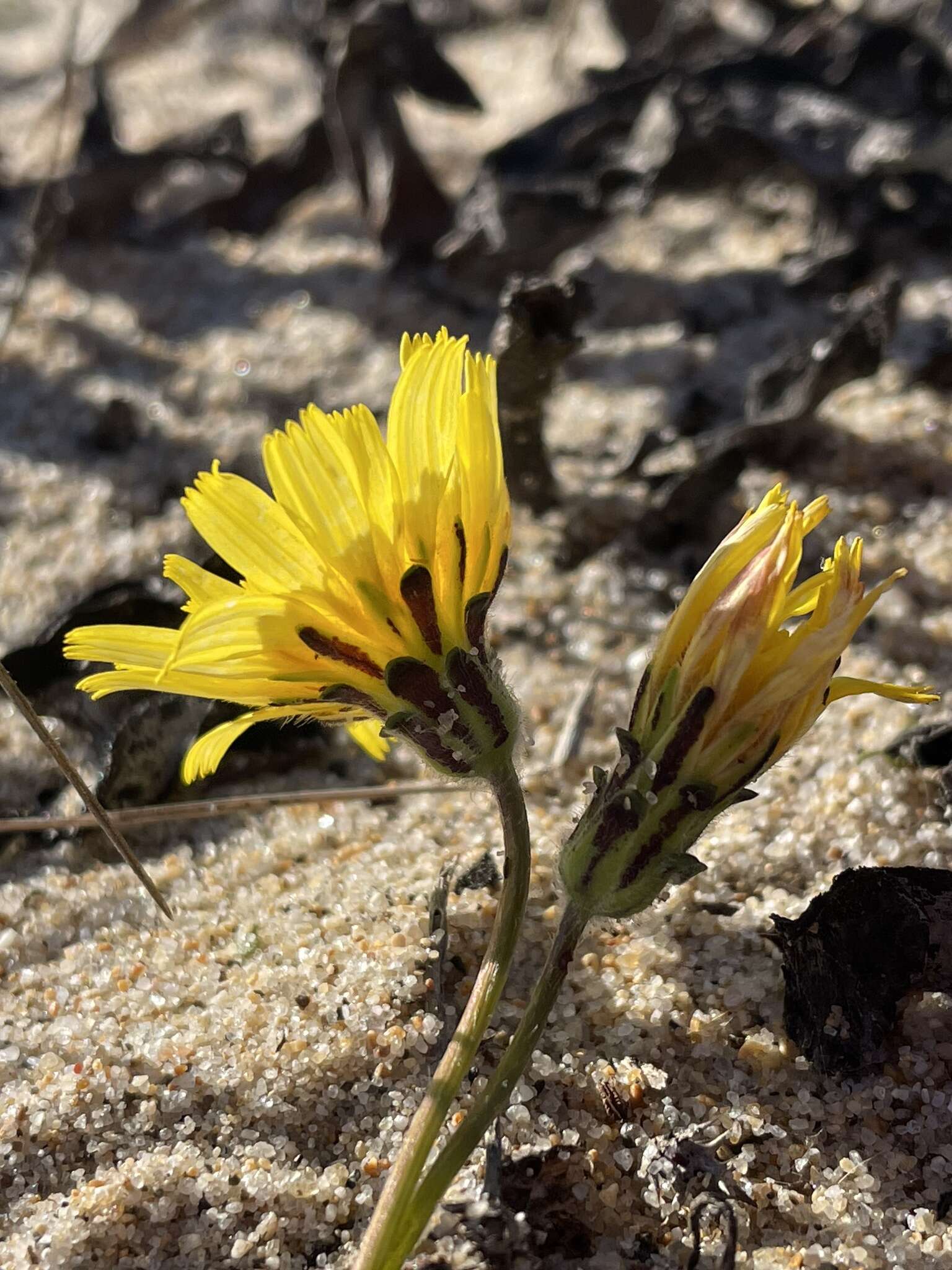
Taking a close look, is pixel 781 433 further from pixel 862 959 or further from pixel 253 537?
pixel 253 537

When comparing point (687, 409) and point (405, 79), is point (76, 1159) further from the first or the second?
point (405, 79)

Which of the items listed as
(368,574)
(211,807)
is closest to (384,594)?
(368,574)

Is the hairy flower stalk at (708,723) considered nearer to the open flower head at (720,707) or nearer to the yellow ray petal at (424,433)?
the open flower head at (720,707)

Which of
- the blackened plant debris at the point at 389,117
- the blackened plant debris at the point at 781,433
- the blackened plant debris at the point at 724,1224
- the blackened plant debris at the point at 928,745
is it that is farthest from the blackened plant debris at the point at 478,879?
the blackened plant debris at the point at 389,117

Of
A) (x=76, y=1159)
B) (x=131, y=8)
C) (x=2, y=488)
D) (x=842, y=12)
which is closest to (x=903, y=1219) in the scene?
(x=76, y=1159)

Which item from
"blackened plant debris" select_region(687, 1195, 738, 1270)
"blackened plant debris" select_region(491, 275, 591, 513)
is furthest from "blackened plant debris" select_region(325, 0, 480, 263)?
"blackened plant debris" select_region(687, 1195, 738, 1270)

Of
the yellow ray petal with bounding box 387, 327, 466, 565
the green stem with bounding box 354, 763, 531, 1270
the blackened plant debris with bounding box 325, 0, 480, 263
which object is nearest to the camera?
the green stem with bounding box 354, 763, 531, 1270

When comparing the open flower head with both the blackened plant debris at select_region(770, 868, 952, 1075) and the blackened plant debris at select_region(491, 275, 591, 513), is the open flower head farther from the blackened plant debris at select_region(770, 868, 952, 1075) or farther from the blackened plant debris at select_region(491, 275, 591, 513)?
the blackened plant debris at select_region(491, 275, 591, 513)
